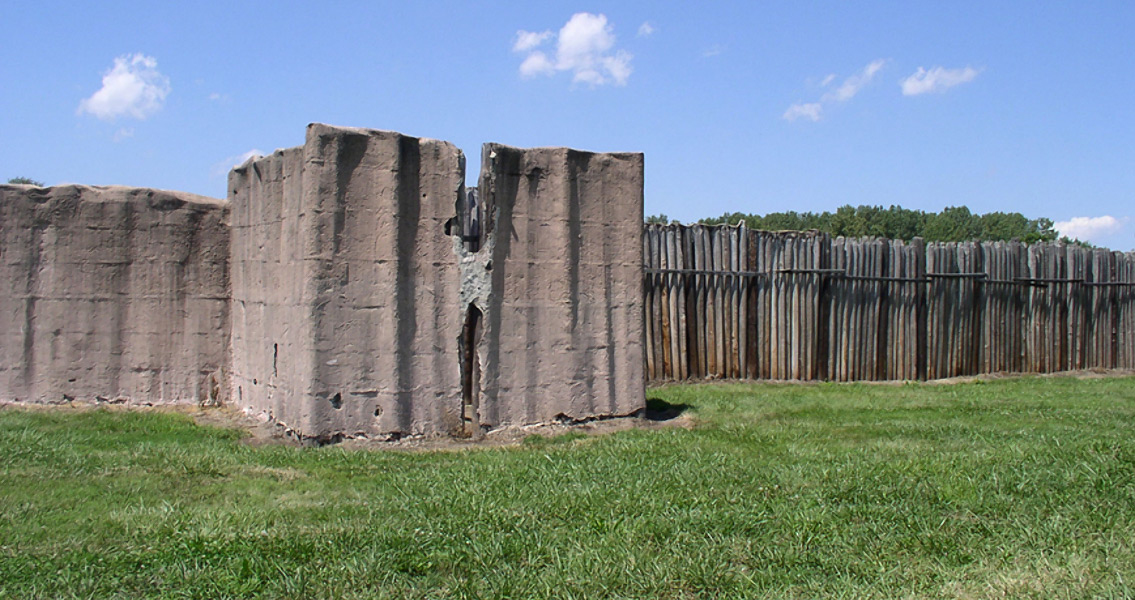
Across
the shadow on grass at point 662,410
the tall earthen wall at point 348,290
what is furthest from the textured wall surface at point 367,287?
the shadow on grass at point 662,410

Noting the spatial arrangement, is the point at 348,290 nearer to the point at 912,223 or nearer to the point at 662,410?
the point at 662,410

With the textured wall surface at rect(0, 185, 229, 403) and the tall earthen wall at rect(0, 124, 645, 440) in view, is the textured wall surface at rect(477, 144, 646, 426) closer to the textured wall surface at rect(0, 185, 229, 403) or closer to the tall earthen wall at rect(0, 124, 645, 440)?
the tall earthen wall at rect(0, 124, 645, 440)

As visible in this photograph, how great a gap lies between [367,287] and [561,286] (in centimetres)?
166

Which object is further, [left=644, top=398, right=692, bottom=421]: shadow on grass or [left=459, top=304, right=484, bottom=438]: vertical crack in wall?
[left=644, top=398, right=692, bottom=421]: shadow on grass

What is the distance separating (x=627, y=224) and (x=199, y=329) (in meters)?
4.24

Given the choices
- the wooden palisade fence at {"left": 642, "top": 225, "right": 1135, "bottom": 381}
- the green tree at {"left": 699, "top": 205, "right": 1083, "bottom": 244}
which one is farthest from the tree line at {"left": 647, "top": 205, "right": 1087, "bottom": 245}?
the wooden palisade fence at {"left": 642, "top": 225, "right": 1135, "bottom": 381}

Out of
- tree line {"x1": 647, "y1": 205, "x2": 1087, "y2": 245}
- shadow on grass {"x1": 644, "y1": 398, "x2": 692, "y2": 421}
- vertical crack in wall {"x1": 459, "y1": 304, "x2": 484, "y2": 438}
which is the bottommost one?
shadow on grass {"x1": 644, "y1": 398, "x2": 692, "y2": 421}

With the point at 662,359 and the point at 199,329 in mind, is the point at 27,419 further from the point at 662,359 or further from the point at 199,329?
the point at 662,359

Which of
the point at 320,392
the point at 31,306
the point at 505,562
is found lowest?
the point at 505,562

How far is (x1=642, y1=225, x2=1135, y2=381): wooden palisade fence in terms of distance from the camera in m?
11.4

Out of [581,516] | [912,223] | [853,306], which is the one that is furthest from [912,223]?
[581,516]

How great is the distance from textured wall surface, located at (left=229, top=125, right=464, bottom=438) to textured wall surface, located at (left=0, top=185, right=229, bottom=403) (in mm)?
1668

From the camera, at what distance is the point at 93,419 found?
8000 mm

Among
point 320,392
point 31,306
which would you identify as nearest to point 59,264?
point 31,306
